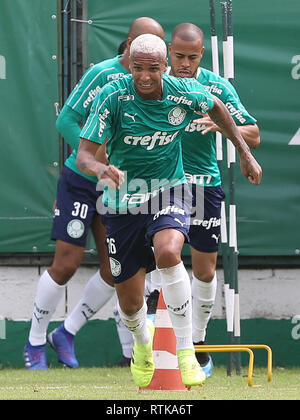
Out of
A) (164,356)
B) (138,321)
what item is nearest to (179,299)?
(138,321)

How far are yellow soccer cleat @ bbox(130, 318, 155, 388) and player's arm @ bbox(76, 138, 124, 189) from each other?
128 centimetres

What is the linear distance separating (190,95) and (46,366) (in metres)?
3.16

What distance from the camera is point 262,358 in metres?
9.51

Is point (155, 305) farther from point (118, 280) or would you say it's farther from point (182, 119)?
→ point (182, 119)

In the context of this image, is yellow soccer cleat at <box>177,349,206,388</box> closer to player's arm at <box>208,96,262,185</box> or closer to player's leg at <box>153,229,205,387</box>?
player's leg at <box>153,229,205,387</box>

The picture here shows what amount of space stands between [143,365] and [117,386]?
80 centimetres

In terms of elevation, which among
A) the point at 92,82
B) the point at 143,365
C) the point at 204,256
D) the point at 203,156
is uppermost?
the point at 92,82

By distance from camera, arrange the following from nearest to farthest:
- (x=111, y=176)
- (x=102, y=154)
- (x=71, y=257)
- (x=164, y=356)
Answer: (x=111, y=176), (x=102, y=154), (x=164, y=356), (x=71, y=257)

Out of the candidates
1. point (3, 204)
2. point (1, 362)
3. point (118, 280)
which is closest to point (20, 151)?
point (3, 204)

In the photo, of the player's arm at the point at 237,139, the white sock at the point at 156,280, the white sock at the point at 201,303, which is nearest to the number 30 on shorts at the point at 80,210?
the white sock at the point at 156,280

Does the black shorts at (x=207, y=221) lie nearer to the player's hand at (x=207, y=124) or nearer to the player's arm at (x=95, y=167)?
the player's hand at (x=207, y=124)

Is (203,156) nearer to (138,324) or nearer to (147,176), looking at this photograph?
(147,176)

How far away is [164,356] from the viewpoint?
740cm

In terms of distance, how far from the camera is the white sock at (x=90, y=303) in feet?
29.8
